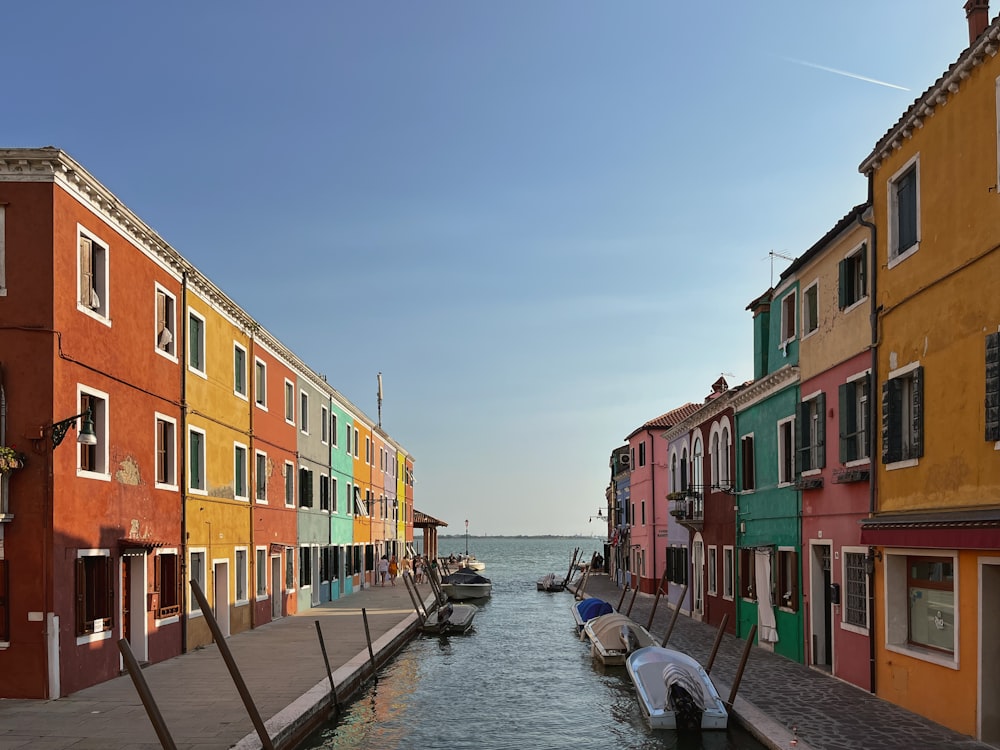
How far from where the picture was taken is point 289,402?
3306 centimetres

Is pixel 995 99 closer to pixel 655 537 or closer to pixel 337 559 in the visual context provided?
pixel 655 537

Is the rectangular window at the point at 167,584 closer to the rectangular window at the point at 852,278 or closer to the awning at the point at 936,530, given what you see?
the awning at the point at 936,530

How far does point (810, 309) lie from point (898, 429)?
17.3 feet

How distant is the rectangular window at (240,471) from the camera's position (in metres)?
25.9

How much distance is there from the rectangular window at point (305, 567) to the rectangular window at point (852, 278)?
22.3m

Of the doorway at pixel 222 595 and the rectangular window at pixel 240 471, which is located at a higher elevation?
the rectangular window at pixel 240 471

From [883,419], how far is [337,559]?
29.4 m

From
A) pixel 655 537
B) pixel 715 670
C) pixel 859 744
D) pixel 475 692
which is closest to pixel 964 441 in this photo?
pixel 859 744

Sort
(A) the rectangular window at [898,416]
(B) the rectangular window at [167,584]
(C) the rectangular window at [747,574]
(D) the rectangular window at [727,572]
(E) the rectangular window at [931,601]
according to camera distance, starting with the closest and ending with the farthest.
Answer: (E) the rectangular window at [931,601] → (A) the rectangular window at [898,416] → (B) the rectangular window at [167,584] → (C) the rectangular window at [747,574] → (D) the rectangular window at [727,572]

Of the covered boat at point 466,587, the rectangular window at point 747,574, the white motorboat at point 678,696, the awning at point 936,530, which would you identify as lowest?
the covered boat at point 466,587

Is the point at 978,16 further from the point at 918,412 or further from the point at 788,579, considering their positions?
the point at 788,579

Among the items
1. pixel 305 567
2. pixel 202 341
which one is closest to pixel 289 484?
pixel 305 567

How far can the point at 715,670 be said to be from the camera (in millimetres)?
19156

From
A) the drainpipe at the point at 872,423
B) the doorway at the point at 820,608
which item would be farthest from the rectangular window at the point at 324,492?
the drainpipe at the point at 872,423
